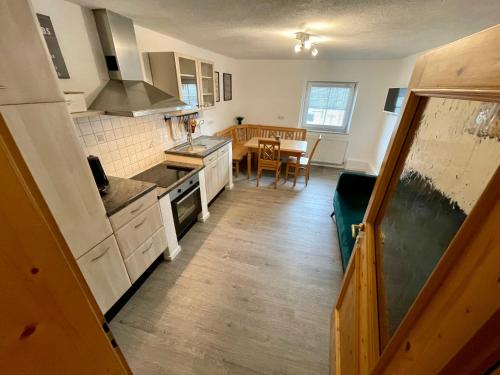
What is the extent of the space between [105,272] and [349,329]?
170 cm

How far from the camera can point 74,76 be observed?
1627mm

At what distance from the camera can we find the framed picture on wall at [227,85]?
4299 mm

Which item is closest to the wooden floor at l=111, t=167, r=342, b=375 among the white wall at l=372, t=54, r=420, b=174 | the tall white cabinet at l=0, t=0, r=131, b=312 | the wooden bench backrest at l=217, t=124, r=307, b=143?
the tall white cabinet at l=0, t=0, r=131, b=312

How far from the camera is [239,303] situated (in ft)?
5.99

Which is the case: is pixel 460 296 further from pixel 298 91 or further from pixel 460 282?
pixel 298 91

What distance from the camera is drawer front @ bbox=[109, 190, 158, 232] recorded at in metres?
1.52

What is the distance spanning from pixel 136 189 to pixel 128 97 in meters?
0.83

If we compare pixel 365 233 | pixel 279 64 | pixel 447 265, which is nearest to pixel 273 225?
pixel 365 233

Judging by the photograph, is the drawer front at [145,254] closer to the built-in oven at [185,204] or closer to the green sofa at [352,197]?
the built-in oven at [185,204]

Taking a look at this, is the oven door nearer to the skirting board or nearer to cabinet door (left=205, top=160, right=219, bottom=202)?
the skirting board

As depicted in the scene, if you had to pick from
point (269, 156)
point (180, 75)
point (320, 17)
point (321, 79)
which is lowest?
point (269, 156)

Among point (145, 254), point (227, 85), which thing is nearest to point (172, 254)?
point (145, 254)

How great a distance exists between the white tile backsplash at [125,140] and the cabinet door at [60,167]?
2.13 ft

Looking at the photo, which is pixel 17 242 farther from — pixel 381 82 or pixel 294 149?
pixel 381 82
